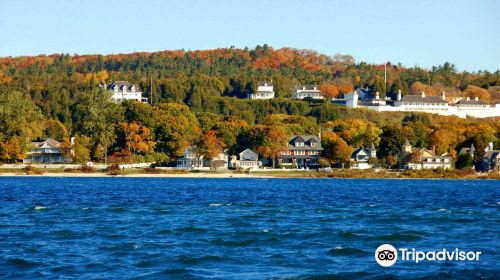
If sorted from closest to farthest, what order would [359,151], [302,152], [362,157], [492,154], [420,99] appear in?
[492,154], [359,151], [362,157], [302,152], [420,99]

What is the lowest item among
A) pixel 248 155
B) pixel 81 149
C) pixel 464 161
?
pixel 464 161

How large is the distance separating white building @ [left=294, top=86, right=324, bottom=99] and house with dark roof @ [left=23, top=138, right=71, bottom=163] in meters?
79.8

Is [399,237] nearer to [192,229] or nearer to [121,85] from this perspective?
[192,229]

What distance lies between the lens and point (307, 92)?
19088cm

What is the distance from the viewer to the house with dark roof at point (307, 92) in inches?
7475

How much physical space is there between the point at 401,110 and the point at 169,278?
497ft

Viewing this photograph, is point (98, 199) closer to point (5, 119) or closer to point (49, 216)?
point (49, 216)

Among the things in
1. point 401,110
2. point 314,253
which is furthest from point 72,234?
point 401,110

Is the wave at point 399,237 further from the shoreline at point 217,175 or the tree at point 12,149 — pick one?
the tree at point 12,149

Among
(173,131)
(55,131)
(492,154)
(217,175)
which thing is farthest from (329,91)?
(217,175)

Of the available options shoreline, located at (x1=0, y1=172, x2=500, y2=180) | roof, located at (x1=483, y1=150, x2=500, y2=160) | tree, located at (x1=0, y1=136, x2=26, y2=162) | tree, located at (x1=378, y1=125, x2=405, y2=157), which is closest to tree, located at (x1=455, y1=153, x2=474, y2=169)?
roof, located at (x1=483, y1=150, x2=500, y2=160)

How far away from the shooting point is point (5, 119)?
11494 centimetres

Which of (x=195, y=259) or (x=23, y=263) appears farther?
(x=195, y=259)

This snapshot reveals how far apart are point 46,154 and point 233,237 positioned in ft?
286
